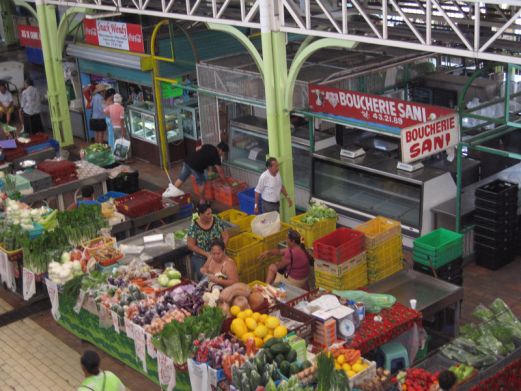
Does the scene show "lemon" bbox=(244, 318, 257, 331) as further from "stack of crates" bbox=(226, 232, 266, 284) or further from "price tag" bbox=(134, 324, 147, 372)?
"stack of crates" bbox=(226, 232, 266, 284)

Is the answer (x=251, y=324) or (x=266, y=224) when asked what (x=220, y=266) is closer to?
(x=266, y=224)

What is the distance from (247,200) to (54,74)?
7263mm

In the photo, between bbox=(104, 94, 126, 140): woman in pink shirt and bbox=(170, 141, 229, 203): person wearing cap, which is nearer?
bbox=(170, 141, 229, 203): person wearing cap

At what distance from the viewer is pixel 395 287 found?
10.7 metres

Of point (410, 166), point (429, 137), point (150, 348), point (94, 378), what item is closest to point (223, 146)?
point (410, 166)

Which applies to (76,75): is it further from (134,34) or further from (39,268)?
(39,268)

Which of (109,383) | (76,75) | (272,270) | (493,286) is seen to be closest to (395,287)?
(272,270)

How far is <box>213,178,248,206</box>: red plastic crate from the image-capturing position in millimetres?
16125

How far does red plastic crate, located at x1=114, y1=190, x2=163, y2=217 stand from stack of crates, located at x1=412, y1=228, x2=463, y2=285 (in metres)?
4.72

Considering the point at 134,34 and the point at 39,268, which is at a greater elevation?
the point at 134,34

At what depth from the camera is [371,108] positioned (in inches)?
521

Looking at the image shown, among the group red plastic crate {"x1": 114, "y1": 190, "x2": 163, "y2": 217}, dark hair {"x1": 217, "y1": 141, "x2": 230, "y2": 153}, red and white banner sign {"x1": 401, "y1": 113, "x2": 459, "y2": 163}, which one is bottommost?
red plastic crate {"x1": 114, "y1": 190, "x2": 163, "y2": 217}

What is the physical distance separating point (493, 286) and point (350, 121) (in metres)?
3.46

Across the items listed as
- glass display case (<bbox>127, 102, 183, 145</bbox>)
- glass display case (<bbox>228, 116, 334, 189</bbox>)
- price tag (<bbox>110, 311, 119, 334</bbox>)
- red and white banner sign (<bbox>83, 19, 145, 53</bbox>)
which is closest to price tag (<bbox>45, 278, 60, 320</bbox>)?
price tag (<bbox>110, 311, 119, 334</bbox>)
